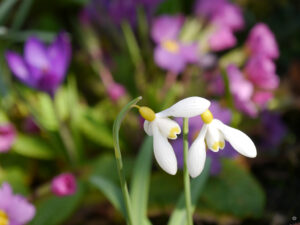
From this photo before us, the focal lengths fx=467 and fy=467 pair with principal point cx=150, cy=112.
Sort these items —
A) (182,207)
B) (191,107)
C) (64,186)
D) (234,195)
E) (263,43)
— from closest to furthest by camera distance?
(191,107) < (182,207) < (64,186) < (234,195) < (263,43)

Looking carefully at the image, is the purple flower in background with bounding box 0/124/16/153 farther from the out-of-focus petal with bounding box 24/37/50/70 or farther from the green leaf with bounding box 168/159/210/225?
the green leaf with bounding box 168/159/210/225

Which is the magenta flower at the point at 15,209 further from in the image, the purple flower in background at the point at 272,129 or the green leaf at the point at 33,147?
the purple flower in background at the point at 272,129

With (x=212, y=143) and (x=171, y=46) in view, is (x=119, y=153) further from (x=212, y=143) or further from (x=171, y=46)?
(x=171, y=46)

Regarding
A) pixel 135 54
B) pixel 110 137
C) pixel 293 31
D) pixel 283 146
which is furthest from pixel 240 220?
pixel 293 31

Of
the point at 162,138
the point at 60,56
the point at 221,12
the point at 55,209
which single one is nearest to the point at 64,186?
the point at 55,209

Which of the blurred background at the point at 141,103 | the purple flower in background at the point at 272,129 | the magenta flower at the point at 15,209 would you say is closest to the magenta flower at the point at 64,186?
the blurred background at the point at 141,103

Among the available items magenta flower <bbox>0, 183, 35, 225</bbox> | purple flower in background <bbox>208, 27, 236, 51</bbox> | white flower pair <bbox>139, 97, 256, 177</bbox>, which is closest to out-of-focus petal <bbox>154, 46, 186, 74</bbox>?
purple flower in background <bbox>208, 27, 236, 51</bbox>

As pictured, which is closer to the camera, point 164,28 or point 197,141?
point 197,141
